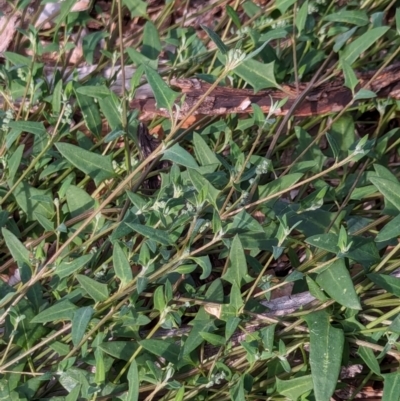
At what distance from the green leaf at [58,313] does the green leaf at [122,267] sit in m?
0.12

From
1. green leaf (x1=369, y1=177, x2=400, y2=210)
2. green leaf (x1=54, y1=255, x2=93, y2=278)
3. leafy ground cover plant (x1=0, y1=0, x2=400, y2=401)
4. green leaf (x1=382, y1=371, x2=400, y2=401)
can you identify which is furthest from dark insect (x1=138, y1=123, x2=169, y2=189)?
green leaf (x1=382, y1=371, x2=400, y2=401)

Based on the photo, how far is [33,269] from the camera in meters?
1.33

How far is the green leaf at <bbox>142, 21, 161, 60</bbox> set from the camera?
175cm

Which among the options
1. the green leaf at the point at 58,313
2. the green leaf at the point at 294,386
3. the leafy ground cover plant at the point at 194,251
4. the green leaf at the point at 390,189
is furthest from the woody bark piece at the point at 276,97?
the green leaf at the point at 294,386

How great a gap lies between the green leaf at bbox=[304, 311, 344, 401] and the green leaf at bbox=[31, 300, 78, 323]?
1.47 feet

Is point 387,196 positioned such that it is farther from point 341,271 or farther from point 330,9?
point 330,9

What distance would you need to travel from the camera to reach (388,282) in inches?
46.8

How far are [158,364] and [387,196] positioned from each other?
566mm

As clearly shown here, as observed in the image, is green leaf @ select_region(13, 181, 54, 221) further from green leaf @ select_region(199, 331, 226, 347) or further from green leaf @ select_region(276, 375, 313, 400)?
green leaf @ select_region(276, 375, 313, 400)

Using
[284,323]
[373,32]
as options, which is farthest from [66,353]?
[373,32]

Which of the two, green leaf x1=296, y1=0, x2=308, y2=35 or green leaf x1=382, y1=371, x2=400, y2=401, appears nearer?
green leaf x1=382, y1=371, x2=400, y2=401

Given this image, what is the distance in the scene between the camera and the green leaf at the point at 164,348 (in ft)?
3.94

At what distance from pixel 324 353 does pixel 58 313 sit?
1.66 ft

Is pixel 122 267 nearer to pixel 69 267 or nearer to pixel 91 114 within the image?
pixel 69 267
